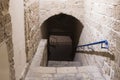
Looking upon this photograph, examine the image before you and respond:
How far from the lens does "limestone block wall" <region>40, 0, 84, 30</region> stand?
5.13m

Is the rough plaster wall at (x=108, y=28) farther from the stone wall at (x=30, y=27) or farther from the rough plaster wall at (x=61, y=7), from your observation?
the stone wall at (x=30, y=27)

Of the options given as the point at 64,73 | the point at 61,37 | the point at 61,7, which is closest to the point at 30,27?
the point at 64,73

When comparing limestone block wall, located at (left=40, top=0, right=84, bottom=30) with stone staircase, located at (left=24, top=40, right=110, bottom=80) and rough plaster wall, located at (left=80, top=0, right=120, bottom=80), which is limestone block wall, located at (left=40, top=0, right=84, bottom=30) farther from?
stone staircase, located at (left=24, top=40, right=110, bottom=80)

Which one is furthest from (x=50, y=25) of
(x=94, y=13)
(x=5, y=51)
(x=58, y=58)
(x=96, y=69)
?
(x=5, y=51)

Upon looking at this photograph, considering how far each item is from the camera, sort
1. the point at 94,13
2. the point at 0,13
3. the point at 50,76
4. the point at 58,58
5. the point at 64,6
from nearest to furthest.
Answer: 1. the point at 0,13
2. the point at 50,76
3. the point at 94,13
4. the point at 64,6
5. the point at 58,58

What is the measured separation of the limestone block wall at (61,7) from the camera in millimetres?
5129

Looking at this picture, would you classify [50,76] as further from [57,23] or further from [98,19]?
[57,23]

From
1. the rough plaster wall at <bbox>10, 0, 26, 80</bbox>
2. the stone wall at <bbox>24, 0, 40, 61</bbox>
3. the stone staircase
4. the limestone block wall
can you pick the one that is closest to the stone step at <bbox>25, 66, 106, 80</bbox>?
the stone staircase

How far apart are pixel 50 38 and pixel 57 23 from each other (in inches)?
31.6

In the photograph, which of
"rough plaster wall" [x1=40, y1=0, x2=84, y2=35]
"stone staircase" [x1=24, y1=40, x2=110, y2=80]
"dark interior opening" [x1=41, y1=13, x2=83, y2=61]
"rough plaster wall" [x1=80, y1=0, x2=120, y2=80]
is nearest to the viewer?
"rough plaster wall" [x1=80, y1=0, x2=120, y2=80]

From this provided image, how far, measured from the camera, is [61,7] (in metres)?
5.18

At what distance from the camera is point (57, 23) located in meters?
8.92

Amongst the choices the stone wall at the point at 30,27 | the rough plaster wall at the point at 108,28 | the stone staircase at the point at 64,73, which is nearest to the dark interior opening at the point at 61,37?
the stone wall at the point at 30,27

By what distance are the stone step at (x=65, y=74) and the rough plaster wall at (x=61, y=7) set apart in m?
2.09
